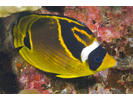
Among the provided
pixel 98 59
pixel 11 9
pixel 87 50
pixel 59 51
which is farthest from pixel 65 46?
pixel 11 9

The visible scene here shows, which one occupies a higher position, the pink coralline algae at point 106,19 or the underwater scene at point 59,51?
the pink coralline algae at point 106,19

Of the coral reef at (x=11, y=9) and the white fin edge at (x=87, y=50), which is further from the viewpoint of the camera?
the coral reef at (x=11, y=9)

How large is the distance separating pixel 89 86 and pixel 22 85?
1316 mm

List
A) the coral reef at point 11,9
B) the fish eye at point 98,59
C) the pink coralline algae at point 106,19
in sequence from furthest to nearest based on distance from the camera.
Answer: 1. the pink coralline algae at point 106,19
2. the coral reef at point 11,9
3. the fish eye at point 98,59

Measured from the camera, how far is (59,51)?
118 centimetres

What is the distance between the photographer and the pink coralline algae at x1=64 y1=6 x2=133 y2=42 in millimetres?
1972

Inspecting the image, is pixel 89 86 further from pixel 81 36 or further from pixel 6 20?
pixel 6 20

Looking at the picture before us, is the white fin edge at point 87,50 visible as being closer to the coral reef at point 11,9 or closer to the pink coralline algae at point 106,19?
the pink coralline algae at point 106,19

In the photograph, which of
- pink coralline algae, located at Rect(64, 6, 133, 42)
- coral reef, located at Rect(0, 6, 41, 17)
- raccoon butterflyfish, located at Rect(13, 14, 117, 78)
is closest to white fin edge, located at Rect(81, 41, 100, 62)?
raccoon butterflyfish, located at Rect(13, 14, 117, 78)

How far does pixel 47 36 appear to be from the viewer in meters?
1.20

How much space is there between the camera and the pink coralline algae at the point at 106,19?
1972mm

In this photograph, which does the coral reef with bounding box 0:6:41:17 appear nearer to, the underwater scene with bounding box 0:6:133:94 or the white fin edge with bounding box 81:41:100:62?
the underwater scene with bounding box 0:6:133:94

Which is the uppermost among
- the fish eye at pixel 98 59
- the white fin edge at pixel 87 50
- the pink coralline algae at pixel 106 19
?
the pink coralline algae at pixel 106 19

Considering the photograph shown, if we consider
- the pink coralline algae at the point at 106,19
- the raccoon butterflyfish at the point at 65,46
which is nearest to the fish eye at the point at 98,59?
the raccoon butterflyfish at the point at 65,46
